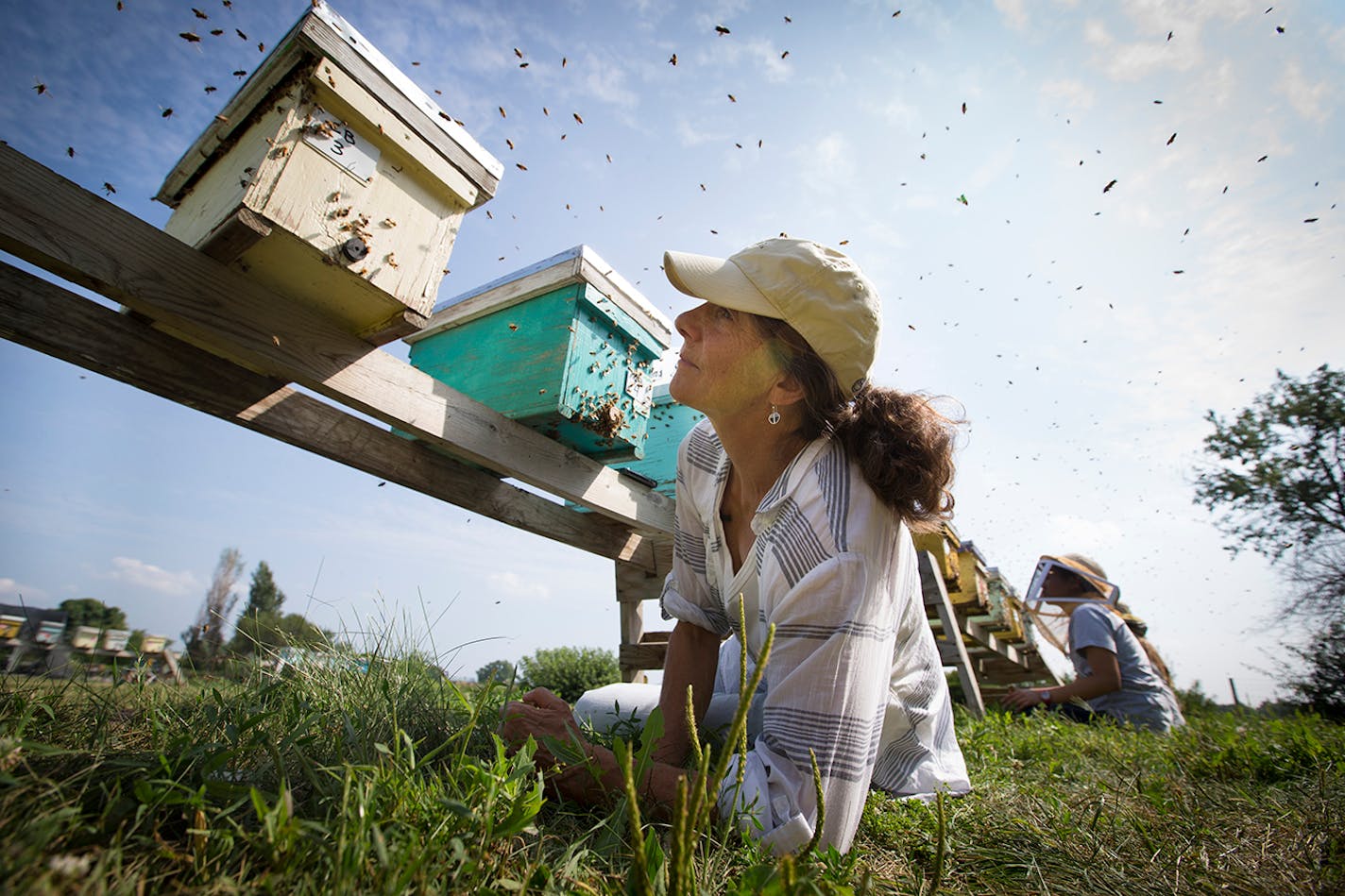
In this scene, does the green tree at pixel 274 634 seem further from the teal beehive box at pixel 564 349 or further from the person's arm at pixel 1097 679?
the person's arm at pixel 1097 679

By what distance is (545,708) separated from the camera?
1926mm

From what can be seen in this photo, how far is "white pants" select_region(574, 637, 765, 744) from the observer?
255cm

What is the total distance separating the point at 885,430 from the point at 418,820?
6.35ft

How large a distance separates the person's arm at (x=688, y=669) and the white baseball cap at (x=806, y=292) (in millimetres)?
1250

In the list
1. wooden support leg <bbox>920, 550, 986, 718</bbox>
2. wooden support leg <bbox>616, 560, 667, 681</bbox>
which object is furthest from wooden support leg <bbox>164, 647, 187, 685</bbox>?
wooden support leg <bbox>920, 550, 986, 718</bbox>

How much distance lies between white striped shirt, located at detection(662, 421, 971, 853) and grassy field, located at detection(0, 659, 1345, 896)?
0.56 ft

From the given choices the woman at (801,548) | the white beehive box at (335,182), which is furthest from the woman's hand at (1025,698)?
the white beehive box at (335,182)

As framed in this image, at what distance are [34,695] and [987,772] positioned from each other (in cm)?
350

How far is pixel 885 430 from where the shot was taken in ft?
7.80

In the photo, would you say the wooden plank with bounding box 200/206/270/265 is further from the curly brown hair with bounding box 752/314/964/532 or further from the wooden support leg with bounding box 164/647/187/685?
the curly brown hair with bounding box 752/314/964/532

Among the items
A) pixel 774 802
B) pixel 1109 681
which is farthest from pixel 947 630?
pixel 774 802

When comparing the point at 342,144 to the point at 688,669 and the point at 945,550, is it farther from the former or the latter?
the point at 945,550

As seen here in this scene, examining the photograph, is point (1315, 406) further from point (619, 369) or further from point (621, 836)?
point (621, 836)

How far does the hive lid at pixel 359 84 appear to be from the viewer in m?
2.37
